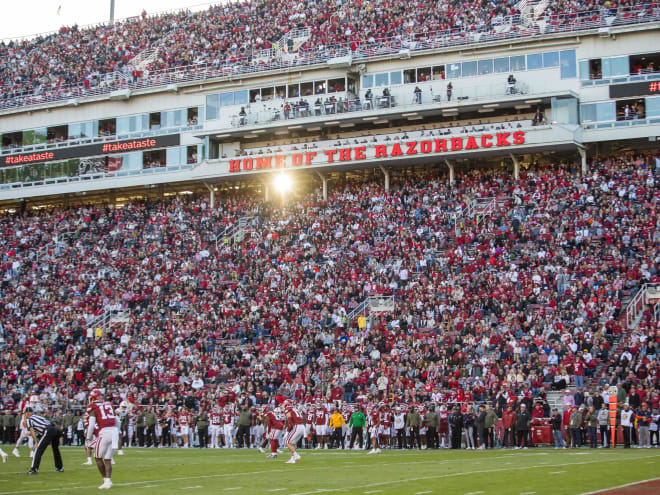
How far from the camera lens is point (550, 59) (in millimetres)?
46375

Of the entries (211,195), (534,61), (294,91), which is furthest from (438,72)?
(211,195)

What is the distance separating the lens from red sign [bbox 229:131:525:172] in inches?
1759

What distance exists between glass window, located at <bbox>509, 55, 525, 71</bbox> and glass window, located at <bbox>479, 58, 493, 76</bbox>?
1.11m

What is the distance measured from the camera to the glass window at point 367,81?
1978 inches

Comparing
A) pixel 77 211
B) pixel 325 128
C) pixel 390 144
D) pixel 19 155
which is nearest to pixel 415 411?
pixel 390 144

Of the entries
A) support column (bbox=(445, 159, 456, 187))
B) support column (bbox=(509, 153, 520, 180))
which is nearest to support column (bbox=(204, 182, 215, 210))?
support column (bbox=(445, 159, 456, 187))

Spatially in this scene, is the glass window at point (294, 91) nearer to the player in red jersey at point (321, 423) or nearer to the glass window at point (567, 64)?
the glass window at point (567, 64)

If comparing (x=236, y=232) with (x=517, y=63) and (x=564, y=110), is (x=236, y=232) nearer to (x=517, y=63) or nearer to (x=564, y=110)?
(x=517, y=63)

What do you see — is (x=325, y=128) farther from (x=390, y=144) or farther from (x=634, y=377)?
(x=634, y=377)

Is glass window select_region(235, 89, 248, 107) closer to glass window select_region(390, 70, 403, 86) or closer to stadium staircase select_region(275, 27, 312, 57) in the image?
stadium staircase select_region(275, 27, 312, 57)

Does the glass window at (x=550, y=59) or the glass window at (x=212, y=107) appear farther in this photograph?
the glass window at (x=212, y=107)

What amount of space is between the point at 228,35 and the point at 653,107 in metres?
27.1

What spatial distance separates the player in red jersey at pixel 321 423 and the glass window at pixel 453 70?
77.4ft

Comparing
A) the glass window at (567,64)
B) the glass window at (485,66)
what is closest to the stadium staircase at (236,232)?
the glass window at (485,66)
